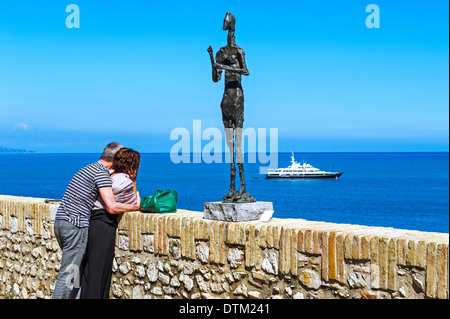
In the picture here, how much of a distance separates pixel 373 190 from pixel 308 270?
3676 inches

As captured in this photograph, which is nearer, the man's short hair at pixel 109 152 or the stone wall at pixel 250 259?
the stone wall at pixel 250 259

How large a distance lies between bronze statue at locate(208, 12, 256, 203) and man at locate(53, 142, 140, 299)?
1218 mm

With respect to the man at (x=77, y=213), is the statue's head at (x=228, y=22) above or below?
above

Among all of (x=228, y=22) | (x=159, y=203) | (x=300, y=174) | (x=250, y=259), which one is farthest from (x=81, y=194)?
(x=300, y=174)

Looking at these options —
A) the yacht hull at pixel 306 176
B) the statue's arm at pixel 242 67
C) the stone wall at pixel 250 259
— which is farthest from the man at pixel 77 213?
the yacht hull at pixel 306 176

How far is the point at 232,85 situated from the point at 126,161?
1350 millimetres

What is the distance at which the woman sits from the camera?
18.3 ft

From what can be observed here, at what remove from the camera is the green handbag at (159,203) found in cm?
574

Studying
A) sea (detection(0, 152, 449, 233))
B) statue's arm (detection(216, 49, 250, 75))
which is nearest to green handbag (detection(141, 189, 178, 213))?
statue's arm (detection(216, 49, 250, 75))

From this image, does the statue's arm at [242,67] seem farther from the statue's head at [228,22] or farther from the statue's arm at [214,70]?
the statue's head at [228,22]

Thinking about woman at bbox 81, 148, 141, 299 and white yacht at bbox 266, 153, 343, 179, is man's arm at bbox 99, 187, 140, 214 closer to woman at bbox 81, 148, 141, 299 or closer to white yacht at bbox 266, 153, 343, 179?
woman at bbox 81, 148, 141, 299

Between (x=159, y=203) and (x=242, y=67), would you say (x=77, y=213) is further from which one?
(x=242, y=67)

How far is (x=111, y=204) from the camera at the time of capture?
545 centimetres

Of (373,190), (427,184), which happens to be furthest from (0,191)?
(427,184)
